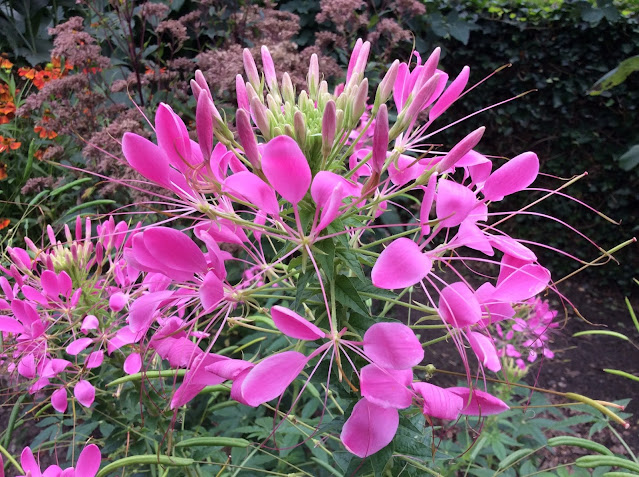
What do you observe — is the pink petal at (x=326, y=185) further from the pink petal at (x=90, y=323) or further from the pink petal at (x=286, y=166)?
the pink petal at (x=90, y=323)

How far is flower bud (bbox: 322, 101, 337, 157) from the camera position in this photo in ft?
2.18

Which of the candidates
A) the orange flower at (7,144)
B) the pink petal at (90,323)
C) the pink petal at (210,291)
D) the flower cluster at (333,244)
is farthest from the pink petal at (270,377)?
the orange flower at (7,144)

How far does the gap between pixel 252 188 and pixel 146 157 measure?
0.55ft

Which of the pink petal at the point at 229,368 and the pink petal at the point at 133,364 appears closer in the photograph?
the pink petal at the point at 229,368

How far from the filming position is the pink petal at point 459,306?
603 mm

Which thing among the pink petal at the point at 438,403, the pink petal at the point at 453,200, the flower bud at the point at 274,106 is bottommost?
the pink petal at the point at 438,403

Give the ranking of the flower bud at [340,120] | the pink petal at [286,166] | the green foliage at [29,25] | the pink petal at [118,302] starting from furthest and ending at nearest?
the green foliage at [29,25] → the pink petal at [118,302] → the flower bud at [340,120] → the pink petal at [286,166]

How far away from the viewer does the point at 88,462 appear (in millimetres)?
877

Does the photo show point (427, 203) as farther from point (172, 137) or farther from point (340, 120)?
point (172, 137)

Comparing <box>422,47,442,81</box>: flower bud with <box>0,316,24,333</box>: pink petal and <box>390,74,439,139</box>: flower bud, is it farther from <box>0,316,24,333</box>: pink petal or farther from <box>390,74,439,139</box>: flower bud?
<box>0,316,24,333</box>: pink petal

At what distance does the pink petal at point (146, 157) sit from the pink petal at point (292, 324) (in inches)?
10.5

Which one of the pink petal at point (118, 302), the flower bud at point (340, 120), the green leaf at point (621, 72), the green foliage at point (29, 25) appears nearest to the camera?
the flower bud at point (340, 120)

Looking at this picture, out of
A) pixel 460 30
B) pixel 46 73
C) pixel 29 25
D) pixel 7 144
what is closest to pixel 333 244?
pixel 7 144

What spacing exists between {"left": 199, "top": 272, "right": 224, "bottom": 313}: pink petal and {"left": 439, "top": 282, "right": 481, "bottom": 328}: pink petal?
0.30 metres
